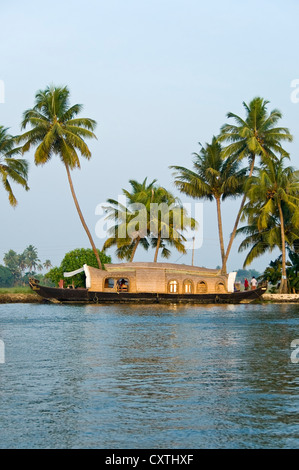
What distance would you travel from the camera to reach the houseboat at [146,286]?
40.1 m

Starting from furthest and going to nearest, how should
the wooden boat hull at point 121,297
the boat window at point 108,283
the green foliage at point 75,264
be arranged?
the green foliage at point 75,264
the boat window at point 108,283
the wooden boat hull at point 121,297

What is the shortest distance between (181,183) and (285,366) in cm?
3608

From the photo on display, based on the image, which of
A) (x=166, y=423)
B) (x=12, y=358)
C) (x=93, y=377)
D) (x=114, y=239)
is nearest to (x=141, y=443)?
(x=166, y=423)

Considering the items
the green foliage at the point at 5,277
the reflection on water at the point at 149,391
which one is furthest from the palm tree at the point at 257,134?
the green foliage at the point at 5,277

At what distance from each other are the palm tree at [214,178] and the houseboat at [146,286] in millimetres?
7415

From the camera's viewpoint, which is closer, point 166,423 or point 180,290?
point 166,423

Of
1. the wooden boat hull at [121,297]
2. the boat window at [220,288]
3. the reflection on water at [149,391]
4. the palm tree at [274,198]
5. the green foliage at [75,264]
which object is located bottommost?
the reflection on water at [149,391]

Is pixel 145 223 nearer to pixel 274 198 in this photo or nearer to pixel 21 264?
pixel 274 198

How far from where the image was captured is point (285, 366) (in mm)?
13930

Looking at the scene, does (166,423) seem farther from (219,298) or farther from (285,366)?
(219,298)

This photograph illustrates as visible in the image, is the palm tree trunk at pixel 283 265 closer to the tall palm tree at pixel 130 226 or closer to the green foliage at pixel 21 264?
the tall palm tree at pixel 130 226

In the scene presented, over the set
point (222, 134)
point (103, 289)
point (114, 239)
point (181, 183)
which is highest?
point (222, 134)

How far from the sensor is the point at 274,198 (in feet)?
150

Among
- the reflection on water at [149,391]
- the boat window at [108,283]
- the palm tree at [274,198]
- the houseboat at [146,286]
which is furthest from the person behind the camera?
the palm tree at [274,198]
